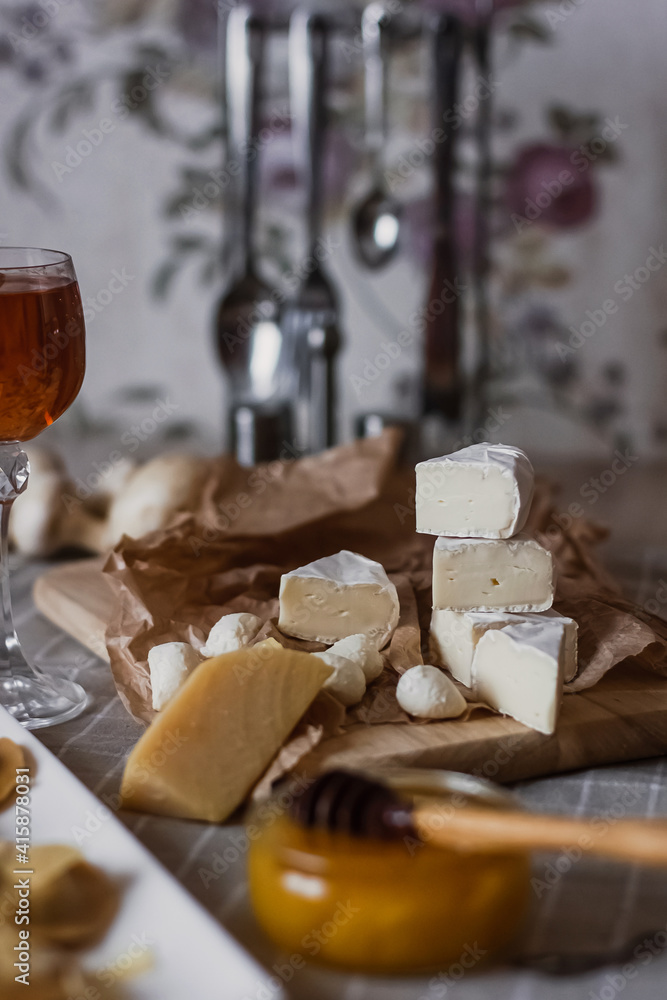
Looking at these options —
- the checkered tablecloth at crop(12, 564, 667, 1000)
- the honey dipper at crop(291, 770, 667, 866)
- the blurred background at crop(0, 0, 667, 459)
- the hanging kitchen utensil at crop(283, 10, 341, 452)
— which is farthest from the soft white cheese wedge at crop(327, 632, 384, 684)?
the blurred background at crop(0, 0, 667, 459)

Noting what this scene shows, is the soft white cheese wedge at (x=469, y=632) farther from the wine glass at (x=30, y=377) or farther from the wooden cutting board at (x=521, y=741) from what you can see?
the wine glass at (x=30, y=377)

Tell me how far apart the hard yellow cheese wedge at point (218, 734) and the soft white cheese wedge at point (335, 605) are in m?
0.17

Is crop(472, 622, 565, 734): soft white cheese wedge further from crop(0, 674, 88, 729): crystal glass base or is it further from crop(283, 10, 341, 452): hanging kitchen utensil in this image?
crop(283, 10, 341, 452): hanging kitchen utensil

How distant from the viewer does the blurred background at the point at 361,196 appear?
1.77 metres

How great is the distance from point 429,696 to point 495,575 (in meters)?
0.13

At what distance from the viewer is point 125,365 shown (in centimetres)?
194

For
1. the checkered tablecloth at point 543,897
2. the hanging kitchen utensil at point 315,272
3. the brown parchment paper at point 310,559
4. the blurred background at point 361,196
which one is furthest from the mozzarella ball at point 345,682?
the blurred background at point 361,196

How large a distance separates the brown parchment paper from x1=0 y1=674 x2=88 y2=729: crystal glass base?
0.15 ft

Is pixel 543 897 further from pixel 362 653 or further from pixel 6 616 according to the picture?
pixel 6 616

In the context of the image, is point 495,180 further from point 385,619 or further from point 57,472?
point 385,619

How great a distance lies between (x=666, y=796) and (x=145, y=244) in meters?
1.42

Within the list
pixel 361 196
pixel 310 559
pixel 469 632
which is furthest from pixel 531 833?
pixel 361 196

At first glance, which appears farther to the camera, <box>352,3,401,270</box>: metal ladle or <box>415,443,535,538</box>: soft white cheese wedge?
<box>352,3,401,270</box>: metal ladle

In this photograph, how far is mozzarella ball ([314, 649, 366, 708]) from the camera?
84cm
